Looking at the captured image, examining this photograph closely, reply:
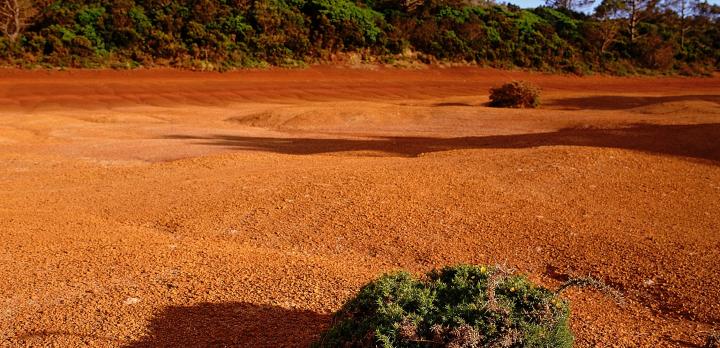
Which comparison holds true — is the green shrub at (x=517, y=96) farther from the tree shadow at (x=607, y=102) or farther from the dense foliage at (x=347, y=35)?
the dense foliage at (x=347, y=35)

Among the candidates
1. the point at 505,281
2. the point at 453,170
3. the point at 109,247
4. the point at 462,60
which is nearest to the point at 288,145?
the point at 453,170

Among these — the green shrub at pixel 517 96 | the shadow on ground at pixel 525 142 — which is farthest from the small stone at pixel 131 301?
the green shrub at pixel 517 96

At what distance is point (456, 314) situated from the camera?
3.14 meters

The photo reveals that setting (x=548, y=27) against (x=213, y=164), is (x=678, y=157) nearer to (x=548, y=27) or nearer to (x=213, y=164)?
(x=213, y=164)

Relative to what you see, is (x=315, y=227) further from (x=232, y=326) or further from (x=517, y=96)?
(x=517, y=96)

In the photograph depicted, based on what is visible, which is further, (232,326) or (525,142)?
(525,142)

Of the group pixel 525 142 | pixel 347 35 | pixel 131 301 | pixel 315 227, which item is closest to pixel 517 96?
pixel 525 142

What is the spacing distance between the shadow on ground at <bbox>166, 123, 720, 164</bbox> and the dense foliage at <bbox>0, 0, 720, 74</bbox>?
1628 centimetres

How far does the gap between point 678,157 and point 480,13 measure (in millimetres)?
31448

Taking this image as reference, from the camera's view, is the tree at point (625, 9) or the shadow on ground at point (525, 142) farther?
the tree at point (625, 9)

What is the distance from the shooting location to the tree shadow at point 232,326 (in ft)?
13.3

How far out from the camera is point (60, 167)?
1052cm

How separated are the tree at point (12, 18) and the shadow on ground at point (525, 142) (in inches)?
702

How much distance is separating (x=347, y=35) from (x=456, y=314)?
31.5 metres
